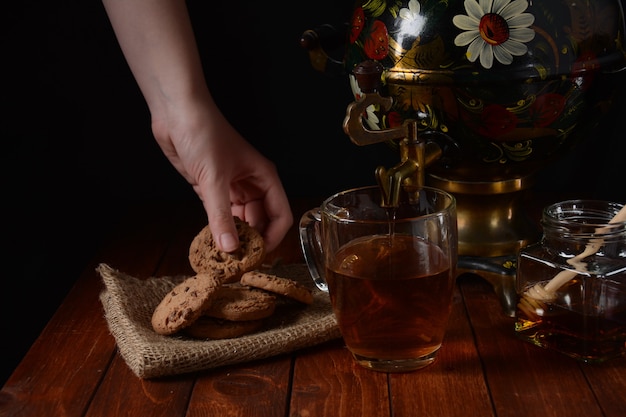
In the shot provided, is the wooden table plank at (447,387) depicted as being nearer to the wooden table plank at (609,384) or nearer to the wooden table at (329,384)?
the wooden table at (329,384)

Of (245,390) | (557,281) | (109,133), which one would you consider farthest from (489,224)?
(109,133)

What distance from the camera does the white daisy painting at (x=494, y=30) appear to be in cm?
93

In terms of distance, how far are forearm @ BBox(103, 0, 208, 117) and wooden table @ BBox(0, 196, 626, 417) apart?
32 centimetres

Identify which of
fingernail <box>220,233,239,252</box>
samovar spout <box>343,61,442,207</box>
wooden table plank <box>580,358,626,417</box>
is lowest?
wooden table plank <box>580,358,626,417</box>

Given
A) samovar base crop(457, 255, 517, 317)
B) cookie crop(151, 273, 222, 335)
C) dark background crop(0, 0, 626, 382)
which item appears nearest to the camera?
cookie crop(151, 273, 222, 335)

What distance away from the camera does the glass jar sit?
2.94 ft

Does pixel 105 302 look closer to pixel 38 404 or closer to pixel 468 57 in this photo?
pixel 38 404

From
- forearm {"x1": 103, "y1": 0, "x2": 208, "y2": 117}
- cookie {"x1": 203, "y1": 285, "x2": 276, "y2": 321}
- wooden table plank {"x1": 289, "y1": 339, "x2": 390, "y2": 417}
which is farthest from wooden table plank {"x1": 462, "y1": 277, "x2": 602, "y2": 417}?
forearm {"x1": 103, "y1": 0, "x2": 208, "y2": 117}

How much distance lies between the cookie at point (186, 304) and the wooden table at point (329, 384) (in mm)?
59

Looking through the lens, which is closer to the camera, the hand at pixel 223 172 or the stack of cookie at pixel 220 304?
the stack of cookie at pixel 220 304

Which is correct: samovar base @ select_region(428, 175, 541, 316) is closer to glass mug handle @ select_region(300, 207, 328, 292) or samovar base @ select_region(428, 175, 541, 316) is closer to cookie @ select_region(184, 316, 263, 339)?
glass mug handle @ select_region(300, 207, 328, 292)

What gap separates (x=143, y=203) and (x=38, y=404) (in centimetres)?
68

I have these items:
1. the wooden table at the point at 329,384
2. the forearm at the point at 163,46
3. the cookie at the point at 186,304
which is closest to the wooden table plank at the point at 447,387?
the wooden table at the point at 329,384

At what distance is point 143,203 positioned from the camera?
1.51 m
